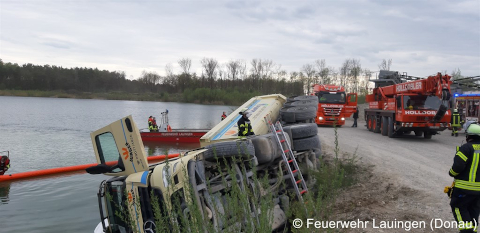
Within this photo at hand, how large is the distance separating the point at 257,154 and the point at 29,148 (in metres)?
21.5

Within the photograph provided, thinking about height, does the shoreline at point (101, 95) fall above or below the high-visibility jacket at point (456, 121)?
above

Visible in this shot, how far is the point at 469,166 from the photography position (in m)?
4.46

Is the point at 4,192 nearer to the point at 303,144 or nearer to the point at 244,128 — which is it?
the point at 244,128

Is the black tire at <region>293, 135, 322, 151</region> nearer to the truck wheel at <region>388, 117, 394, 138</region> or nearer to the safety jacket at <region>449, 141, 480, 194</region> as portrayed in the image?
the safety jacket at <region>449, 141, 480, 194</region>

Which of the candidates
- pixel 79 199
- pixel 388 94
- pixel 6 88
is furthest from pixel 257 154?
pixel 6 88

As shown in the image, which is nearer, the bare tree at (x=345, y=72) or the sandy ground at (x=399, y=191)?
the sandy ground at (x=399, y=191)

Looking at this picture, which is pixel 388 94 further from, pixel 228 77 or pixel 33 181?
pixel 228 77

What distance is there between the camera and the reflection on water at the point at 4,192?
40.7ft

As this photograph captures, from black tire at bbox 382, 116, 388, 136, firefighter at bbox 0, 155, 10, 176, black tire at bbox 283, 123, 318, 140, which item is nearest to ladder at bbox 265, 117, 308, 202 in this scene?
black tire at bbox 283, 123, 318, 140

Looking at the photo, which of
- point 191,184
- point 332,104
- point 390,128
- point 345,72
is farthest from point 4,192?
point 345,72

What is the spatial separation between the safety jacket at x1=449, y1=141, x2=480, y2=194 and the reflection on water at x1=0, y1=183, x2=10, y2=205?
13.3 metres

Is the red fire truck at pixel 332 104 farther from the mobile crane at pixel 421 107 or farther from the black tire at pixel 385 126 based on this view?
the mobile crane at pixel 421 107

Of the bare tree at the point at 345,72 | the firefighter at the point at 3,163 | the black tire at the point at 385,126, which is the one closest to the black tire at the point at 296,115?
the black tire at the point at 385,126

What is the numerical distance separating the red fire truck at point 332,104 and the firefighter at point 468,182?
58.1 ft
